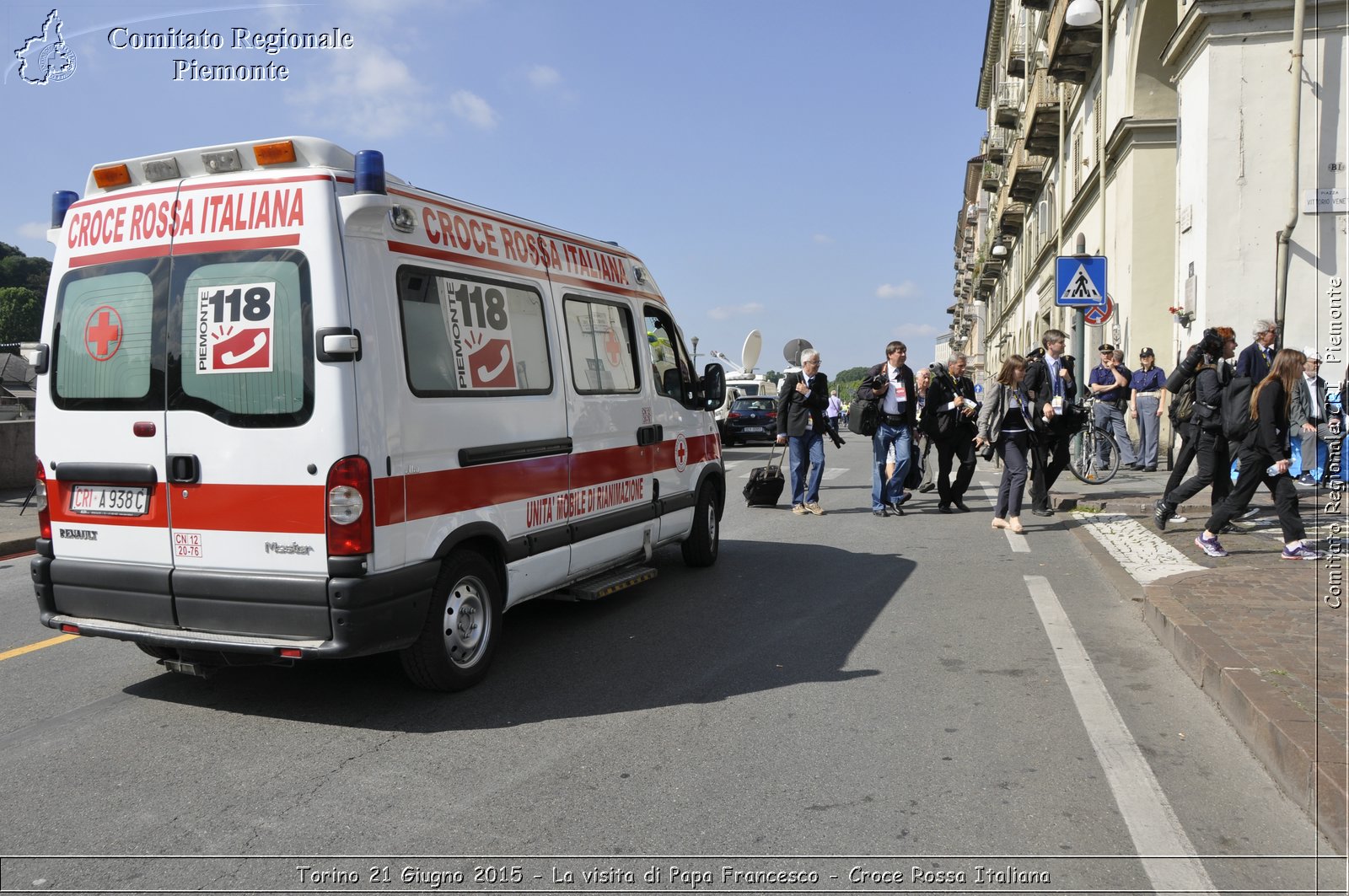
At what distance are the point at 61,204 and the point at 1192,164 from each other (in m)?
16.6

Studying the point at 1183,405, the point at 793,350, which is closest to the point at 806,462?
the point at 1183,405

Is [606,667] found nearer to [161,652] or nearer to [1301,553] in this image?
[161,652]

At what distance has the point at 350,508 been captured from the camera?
4.43m

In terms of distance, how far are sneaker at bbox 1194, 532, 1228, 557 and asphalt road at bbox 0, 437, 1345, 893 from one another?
224 cm

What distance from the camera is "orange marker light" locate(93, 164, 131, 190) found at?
493cm

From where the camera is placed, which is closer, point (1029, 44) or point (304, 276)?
point (304, 276)

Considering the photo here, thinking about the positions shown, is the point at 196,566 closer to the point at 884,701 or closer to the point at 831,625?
the point at 884,701

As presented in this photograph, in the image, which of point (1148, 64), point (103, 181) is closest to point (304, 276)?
point (103, 181)

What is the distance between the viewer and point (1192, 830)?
11.6 ft

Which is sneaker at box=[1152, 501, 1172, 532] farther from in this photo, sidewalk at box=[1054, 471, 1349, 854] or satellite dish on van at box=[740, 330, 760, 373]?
satellite dish on van at box=[740, 330, 760, 373]

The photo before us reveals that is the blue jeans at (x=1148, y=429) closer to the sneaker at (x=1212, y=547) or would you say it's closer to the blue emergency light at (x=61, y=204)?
the sneaker at (x=1212, y=547)

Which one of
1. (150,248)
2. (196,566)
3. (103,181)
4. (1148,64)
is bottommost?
(196,566)

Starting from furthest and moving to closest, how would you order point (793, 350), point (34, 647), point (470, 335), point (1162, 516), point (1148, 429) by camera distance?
1. point (793, 350)
2. point (1148, 429)
3. point (1162, 516)
4. point (34, 647)
5. point (470, 335)

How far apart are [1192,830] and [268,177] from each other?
4.42 meters
